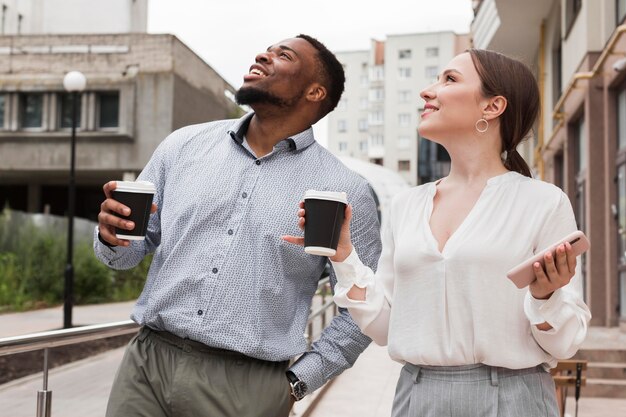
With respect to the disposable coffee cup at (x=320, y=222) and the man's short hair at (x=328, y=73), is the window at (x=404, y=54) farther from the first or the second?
the disposable coffee cup at (x=320, y=222)

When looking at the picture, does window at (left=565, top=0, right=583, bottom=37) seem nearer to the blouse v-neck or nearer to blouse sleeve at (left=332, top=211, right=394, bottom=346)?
the blouse v-neck

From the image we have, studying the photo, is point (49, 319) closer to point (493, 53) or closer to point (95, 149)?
point (95, 149)

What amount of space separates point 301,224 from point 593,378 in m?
7.38

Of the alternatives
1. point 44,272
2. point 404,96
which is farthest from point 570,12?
point 404,96

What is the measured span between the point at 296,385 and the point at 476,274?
29.7 inches

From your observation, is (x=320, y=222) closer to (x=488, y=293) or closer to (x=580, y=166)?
(x=488, y=293)

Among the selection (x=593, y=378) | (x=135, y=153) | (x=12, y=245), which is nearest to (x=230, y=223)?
(x=593, y=378)

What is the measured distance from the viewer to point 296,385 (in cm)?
253

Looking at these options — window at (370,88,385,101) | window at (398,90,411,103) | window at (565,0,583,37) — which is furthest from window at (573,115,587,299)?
window at (370,88,385,101)

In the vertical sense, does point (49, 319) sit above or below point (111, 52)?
below

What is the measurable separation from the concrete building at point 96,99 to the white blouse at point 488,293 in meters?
26.5

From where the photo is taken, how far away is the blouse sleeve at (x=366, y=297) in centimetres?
226

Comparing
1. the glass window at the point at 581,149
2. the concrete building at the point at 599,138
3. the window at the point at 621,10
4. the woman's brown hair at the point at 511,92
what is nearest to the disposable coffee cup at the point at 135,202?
the woman's brown hair at the point at 511,92

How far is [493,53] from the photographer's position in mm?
2322
